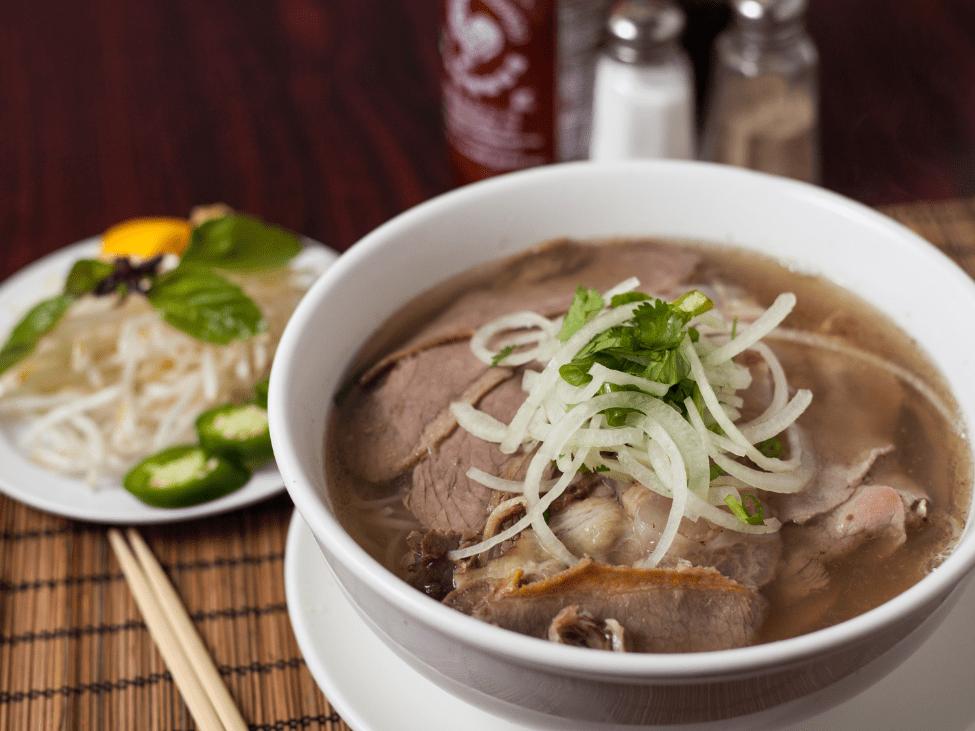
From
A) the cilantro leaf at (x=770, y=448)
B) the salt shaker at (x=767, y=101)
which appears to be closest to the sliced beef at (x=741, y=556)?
the cilantro leaf at (x=770, y=448)

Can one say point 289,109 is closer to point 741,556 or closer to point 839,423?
point 839,423

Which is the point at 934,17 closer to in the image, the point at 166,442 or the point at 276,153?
the point at 276,153

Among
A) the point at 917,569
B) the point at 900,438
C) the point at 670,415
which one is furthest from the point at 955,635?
the point at 670,415

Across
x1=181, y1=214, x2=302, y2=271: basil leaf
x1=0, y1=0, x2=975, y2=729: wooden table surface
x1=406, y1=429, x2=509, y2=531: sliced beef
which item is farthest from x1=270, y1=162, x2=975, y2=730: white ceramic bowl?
x1=0, y1=0, x2=975, y2=729: wooden table surface

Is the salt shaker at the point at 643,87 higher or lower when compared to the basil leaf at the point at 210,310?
Answer: higher

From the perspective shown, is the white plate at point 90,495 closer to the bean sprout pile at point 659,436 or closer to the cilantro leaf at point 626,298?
the bean sprout pile at point 659,436
